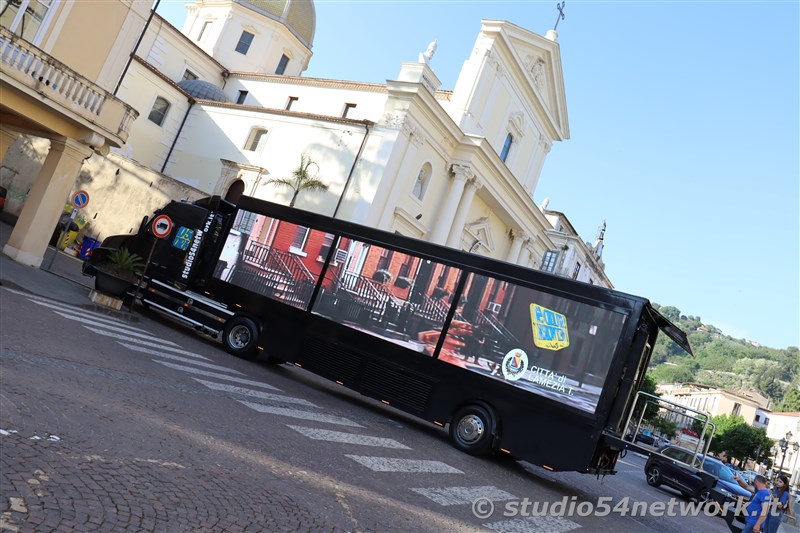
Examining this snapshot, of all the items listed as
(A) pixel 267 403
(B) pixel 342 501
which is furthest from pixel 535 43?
(B) pixel 342 501

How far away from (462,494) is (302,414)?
2921mm

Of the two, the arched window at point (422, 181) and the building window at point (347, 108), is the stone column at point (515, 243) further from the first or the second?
the building window at point (347, 108)

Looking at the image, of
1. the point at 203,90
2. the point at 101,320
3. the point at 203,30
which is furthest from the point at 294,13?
the point at 101,320

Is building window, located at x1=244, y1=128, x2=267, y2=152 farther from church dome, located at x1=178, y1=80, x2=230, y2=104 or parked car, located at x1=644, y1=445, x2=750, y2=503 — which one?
parked car, located at x1=644, y1=445, x2=750, y2=503

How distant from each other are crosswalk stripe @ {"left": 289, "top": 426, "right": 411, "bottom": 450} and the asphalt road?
4cm

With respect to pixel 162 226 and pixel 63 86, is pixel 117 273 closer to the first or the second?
pixel 162 226

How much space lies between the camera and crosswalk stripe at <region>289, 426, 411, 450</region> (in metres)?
8.21

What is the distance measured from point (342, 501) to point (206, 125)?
34817 millimetres

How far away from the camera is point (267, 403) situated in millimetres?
9500

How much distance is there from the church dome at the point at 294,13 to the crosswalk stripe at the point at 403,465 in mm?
42565

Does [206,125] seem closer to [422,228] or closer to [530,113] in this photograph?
[422,228]

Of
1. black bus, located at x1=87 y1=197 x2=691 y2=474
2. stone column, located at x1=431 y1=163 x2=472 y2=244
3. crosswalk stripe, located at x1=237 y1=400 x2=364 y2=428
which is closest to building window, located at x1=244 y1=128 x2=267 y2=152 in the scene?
stone column, located at x1=431 y1=163 x2=472 y2=244

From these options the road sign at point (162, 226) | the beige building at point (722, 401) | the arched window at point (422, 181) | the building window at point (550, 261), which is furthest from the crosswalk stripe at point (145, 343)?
the beige building at point (722, 401)

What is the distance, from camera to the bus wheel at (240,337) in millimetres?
13781
